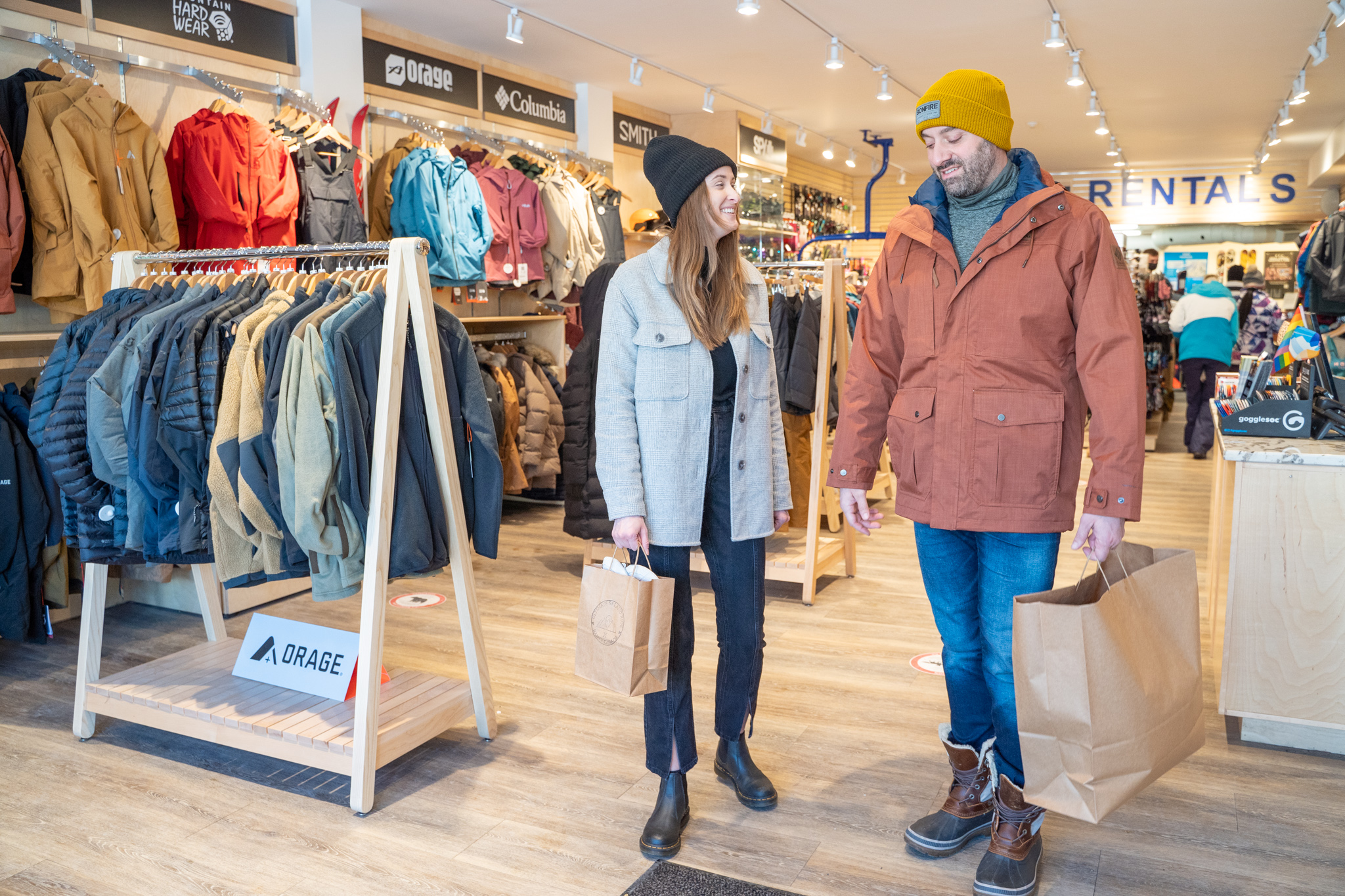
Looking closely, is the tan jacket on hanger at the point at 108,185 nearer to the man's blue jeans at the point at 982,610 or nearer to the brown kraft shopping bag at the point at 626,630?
the brown kraft shopping bag at the point at 626,630

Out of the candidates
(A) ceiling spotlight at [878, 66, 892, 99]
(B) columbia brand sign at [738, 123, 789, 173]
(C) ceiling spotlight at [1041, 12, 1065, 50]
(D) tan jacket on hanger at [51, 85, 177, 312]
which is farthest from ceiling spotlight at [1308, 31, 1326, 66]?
(D) tan jacket on hanger at [51, 85, 177, 312]

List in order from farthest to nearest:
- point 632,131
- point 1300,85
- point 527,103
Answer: point 632,131 < point 1300,85 < point 527,103

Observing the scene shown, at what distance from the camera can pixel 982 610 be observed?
7.04 feet

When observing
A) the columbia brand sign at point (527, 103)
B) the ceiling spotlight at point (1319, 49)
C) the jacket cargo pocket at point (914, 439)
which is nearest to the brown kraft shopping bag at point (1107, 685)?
the jacket cargo pocket at point (914, 439)

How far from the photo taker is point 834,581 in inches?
188

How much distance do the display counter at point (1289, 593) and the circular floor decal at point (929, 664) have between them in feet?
3.09

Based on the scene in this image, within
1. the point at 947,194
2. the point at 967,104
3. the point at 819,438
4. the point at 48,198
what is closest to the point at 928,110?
the point at 967,104

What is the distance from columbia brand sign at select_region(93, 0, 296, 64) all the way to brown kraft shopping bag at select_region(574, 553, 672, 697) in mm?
3908

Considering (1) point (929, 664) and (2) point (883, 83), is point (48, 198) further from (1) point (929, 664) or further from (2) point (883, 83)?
(2) point (883, 83)

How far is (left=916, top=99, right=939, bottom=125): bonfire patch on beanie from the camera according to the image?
198 cm

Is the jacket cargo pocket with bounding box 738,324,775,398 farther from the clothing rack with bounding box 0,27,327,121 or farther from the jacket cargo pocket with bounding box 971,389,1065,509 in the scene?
the clothing rack with bounding box 0,27,327,121

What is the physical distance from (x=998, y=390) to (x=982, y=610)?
0.49 m

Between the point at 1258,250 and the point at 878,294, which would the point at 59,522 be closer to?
the point at 878,294

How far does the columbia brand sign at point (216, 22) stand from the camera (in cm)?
452
